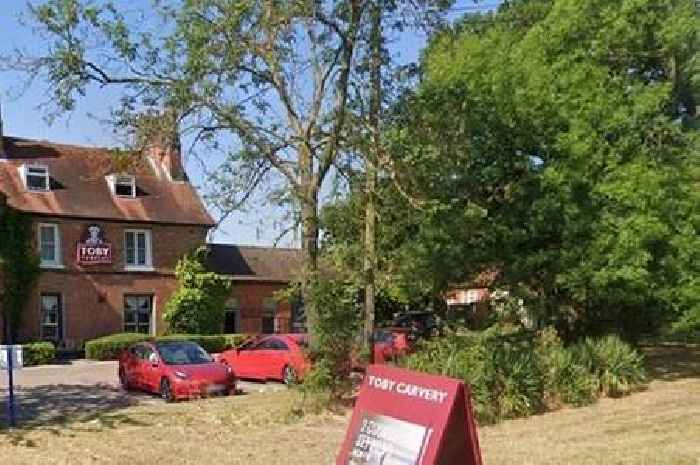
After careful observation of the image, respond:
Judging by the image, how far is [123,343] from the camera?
34.4 m

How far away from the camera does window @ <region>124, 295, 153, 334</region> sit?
38500 mm

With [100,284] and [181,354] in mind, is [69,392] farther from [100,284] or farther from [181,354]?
[100,284]

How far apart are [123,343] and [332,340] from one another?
20203mm

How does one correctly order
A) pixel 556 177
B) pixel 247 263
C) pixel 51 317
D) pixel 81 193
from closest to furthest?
pixel 556 177 → pixel 51 317 → pixel 81 193 → pixel 247 263

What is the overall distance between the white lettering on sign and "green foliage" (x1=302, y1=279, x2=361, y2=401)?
27.4 feet

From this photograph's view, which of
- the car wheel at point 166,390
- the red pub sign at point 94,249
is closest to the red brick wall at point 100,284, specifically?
the red pub sign at point 94,249

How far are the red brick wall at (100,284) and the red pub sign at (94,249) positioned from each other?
18 centimetres

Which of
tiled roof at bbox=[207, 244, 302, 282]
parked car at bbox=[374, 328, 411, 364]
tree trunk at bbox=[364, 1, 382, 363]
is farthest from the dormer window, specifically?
tree trunk at bbox=[364, 1, 382, 363]

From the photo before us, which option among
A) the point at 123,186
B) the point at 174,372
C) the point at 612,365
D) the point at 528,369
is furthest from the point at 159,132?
the point at 123,186

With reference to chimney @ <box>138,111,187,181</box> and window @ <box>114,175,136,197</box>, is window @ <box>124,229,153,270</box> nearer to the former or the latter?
window @ <box>114,175,136,197</box>

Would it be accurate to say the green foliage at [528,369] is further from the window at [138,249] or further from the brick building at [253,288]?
the brick building at [253,288]

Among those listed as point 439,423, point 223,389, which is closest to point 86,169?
point 223,389

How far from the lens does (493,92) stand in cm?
2012

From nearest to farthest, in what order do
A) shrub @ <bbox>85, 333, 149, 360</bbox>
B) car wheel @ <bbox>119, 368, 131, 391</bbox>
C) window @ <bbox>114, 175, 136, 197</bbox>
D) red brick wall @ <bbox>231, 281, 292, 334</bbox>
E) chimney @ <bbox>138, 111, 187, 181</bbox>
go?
chimney @ <bbox>138, 111, 187, 181</bbox> < car wheel @ <bbox>119, 368, 131, 391</bbox> < shrub @ <bbox>85, 333, 149, 360</bbox> < window @ <bbox>114, 175, 136, 197</bbox> < red brick wall @ <bbox>231, 281, 292, 334</bbox>
